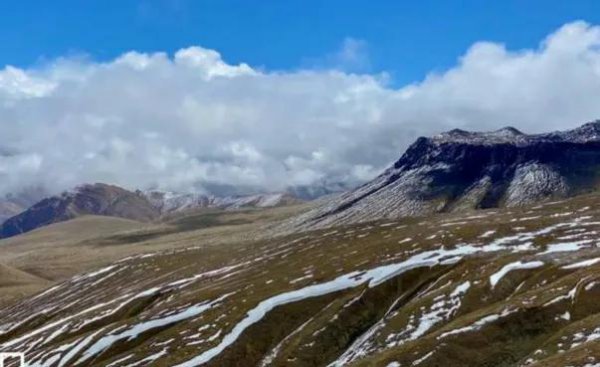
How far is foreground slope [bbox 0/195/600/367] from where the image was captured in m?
67.6

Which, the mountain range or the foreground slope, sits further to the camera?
the foreground slope

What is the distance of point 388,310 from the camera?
91.4 m

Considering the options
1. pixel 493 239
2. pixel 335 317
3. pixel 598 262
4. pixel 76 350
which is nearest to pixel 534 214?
pixel 493 239

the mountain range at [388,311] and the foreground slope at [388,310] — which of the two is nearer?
the mountain range at [388,311]

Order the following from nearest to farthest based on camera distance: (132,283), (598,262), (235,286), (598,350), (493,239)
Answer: (598,350) < (598,262) < (493,239) < (235,286) < (132,283)

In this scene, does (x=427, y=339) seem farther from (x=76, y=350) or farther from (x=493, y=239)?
(x=76, y=350)

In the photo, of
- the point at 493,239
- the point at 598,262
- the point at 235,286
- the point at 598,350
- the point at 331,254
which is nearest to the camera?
the point at 598,350

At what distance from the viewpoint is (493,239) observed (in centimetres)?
11500

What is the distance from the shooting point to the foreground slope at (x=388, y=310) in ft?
222

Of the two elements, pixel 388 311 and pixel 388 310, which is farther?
pixel 388 310

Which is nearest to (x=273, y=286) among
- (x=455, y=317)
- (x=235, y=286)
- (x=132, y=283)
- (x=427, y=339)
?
(x=235, y=286)

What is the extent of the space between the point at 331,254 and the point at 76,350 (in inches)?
2029

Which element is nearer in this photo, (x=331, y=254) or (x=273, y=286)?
(x=273, y=286)

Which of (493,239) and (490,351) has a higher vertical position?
→ (493,239)
